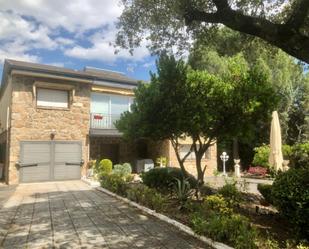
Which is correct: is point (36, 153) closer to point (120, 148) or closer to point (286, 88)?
point (120, 148)

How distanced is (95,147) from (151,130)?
13.4 metres

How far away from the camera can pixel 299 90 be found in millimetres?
31656

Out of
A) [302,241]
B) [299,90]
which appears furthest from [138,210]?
[299,90]

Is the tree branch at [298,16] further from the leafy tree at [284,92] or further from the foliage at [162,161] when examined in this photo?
the leafy tree at [284,92]

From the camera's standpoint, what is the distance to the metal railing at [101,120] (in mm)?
22747

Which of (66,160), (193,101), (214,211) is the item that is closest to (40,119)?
(66,160)

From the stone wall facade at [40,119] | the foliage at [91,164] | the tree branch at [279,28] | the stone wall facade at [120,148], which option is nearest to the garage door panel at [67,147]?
the stone wall facade at [40,119]

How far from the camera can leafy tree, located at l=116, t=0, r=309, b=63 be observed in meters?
8.00

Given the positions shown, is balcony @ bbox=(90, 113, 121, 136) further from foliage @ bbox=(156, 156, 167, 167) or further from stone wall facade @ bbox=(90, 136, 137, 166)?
foliage @ bbox=(156, 156, 167, 167)

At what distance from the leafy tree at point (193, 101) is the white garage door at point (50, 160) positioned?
9.12 meters

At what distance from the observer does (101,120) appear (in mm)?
23125

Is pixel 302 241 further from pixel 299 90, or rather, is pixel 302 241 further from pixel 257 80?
pixel 299 90

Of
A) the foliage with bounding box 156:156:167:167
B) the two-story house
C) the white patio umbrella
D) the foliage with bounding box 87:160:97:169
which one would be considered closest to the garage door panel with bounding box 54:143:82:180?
the two-story house

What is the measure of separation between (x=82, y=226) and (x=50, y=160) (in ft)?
42.3
